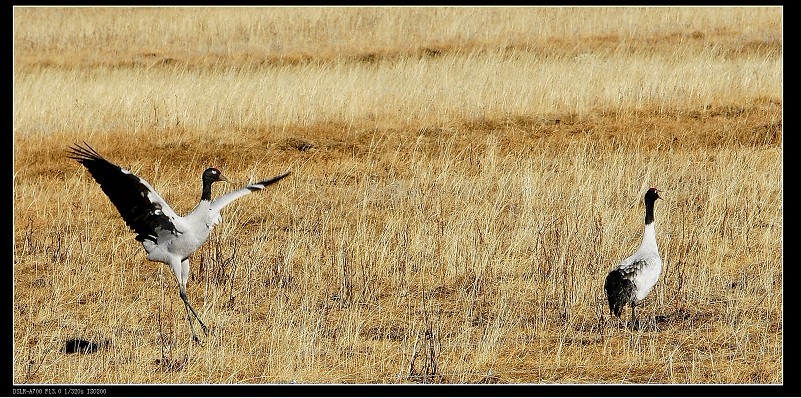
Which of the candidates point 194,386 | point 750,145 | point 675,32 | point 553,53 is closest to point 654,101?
point 750,145

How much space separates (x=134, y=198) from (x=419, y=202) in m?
4.42

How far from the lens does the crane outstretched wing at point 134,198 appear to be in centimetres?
742

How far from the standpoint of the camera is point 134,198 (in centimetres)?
768

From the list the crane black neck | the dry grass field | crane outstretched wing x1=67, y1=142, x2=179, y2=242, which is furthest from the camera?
the crane black neck

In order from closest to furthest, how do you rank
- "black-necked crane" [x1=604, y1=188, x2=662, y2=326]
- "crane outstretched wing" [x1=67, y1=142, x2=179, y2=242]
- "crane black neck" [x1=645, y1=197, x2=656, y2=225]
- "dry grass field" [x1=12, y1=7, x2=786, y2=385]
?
"crane outstretched wing" [x1=67, y1=142, x2=179, y2=242]
"dry grass field" [x1=12, y1=7, x2=786, y2=385]
"black-necked crane" [x1=604, y1=188, x2=662, y2=326]
"crane black neck" [x1=645, y1=197, x2=656, y2=225]

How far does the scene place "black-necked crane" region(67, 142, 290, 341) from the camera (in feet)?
Result: 24.5

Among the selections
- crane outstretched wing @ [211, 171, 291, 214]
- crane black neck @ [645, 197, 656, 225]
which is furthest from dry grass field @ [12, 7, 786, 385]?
crane outstretched wing @ [211, 171, 291, 214]

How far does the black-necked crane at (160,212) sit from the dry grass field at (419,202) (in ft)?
2.25

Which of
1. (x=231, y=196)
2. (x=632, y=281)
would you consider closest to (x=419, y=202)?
(x=632, y=281)

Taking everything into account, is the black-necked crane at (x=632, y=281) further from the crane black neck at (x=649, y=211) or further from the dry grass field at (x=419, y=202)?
the crane black neck at (x=649, y=211)

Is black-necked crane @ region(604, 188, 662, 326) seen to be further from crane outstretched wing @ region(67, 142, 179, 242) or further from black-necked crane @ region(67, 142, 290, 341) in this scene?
crane outstretched wing @ region(67, 142, 179, 242)

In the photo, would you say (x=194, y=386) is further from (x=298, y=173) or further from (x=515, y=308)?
(x=298, y=173)

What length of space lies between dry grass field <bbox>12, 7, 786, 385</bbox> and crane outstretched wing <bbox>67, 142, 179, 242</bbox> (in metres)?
0.87

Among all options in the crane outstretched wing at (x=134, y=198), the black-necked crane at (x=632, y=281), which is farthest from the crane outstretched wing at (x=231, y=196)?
the black-necked crane at (x=632, y=281)
